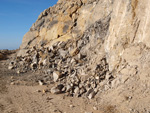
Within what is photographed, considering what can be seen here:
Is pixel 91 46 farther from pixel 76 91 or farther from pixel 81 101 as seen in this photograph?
pixel 81 101

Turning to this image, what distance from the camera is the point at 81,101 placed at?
25.2ft

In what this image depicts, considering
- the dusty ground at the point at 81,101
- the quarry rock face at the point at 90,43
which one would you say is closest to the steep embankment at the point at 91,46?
the quarry rock face at the point at 90,43

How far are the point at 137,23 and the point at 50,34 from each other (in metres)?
11.0

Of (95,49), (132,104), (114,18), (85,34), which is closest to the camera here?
(132,104)

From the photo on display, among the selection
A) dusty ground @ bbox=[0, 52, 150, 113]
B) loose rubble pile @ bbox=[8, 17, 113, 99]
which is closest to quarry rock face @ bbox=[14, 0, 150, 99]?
loose rubble pile @ bbox=[8, 17, 113, 99]

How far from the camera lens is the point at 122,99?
261 inches

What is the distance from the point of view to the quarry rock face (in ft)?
24.1

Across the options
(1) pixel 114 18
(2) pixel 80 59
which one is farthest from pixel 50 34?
(1) pixel 114 18

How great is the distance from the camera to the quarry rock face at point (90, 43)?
734cm

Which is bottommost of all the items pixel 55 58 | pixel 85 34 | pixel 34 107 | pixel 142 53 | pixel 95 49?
Result: pixel 34 107

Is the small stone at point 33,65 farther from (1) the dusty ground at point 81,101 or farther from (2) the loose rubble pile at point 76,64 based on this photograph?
(1) the dusty ground at point 81,101

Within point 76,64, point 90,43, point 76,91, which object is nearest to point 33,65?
point 76,64

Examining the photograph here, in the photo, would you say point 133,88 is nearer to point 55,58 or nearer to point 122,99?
point 122,99

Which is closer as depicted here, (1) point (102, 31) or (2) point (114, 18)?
(2) point (114, 18)
